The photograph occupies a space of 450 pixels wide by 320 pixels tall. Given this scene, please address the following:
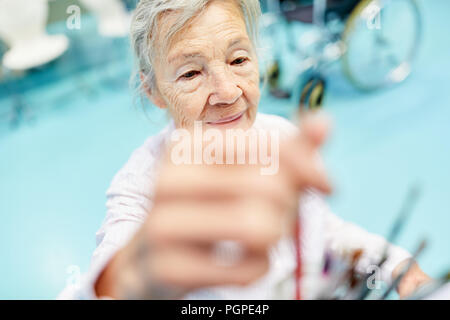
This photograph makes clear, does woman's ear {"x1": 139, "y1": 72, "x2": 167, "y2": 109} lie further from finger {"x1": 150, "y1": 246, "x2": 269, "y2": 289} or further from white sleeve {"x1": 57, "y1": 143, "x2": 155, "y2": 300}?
finger {"x1": 150, "y1": 246, "x2": 269, "y2": 289}

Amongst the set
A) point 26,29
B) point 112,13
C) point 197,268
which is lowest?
point 197,268

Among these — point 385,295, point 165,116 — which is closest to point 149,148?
point 165,116

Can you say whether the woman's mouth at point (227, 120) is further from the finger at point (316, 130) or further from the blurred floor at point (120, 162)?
the finger at point (316, 130)

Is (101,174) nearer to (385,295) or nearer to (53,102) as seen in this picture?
(385,295)

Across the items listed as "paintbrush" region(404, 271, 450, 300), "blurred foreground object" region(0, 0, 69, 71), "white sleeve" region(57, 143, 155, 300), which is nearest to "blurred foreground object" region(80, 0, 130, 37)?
"blurred foreground object" region(0, 0, 69, 71)

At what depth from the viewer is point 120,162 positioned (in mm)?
668

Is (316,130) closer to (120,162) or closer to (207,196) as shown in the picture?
(207,196)

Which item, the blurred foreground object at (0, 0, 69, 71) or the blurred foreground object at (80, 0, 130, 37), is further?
the blurred foreground object at (80, 0, 130, 37)

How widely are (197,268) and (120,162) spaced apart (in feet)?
1.60

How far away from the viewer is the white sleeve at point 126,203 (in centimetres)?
49

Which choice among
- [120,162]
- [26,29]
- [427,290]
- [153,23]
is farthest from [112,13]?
[427,290]

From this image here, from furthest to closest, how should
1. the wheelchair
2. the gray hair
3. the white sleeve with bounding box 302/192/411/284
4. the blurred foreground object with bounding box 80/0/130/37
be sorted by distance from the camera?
the wheelchair → the blurred foreground object with bounding box 80/0/130/37 → the white sleeve with bounding box 302/192/411/284 → the gray hair

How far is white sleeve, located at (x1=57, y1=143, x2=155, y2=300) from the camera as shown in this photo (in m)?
0.49
